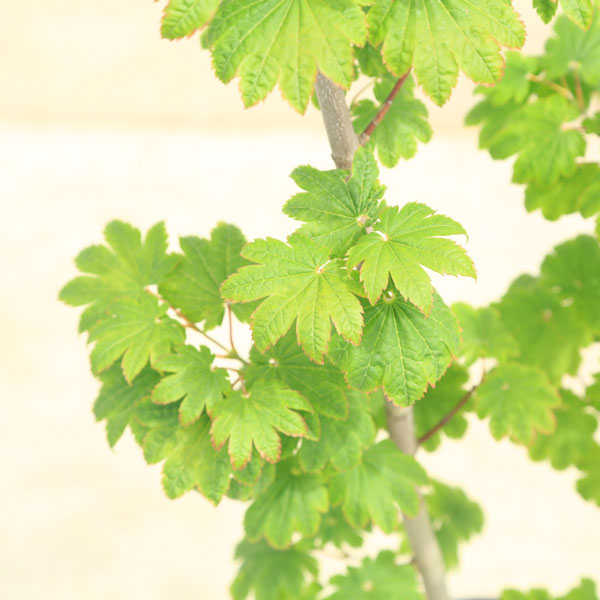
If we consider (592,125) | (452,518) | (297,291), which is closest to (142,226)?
(452,518)

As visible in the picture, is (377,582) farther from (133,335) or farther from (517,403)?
(133,335)

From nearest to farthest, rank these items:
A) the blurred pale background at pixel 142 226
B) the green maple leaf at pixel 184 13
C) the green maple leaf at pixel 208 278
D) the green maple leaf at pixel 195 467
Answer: the green maple leaf at pixel 184 13, the green maple leaf at pixel 195 467, the green maple leaf at pixel 208 278, the blurred pale background at pixel 142 226

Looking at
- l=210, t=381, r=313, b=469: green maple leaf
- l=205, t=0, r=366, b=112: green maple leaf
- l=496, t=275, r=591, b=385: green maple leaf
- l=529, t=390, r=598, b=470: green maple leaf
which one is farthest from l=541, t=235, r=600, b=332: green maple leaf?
l=205, t=0, r=366, b=112: green maple leaf

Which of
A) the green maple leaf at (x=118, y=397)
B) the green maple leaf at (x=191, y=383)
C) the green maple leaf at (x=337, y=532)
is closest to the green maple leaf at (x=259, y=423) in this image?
the green maple leaf at (x=191, y=383)

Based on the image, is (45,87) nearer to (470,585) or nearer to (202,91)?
(202,91)

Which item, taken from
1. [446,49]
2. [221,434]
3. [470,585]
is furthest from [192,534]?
[446,49]

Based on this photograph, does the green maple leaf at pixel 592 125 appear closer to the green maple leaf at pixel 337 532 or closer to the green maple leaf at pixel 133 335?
the green maple leaf at pixel 133 335

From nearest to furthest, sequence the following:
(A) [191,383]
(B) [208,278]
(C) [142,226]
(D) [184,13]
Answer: (D) [184,13]
(A) [191,383]
(B) [208,278]
(C) [142,226]
